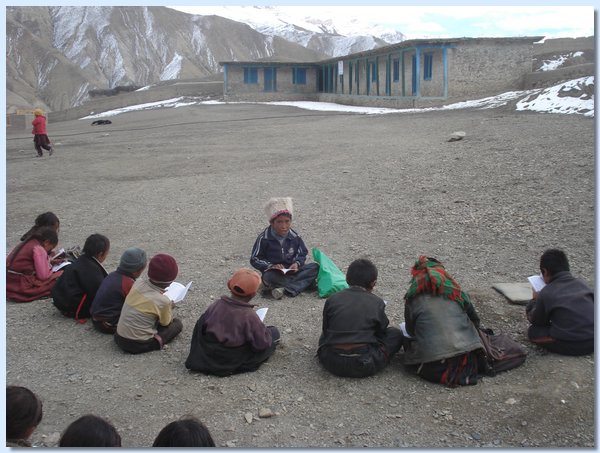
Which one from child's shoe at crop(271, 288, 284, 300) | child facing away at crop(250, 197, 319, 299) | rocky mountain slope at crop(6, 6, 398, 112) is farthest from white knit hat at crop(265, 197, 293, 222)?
rocky mountain slope at crop(6, 6, 398, 112)

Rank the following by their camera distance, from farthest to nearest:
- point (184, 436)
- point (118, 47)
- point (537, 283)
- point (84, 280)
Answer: point (118, 47) < point (84, 280) < point (537, 283) < point (184, 436)

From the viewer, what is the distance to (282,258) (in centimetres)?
566

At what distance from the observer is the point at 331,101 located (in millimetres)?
35562

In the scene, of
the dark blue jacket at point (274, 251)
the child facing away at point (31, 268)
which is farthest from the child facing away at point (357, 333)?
the child facing away at point (31, 268)

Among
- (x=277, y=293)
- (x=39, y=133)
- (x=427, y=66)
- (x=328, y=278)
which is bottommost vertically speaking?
(x=277, y=293)

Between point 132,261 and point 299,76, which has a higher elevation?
point 299,76

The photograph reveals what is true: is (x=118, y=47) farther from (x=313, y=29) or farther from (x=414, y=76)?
(x=414, y=76)

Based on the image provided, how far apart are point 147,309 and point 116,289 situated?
1.37 feet

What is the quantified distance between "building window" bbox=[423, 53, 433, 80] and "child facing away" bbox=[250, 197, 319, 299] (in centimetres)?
2043

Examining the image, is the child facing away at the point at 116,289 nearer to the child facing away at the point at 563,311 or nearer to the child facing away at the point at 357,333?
the child facing away at the point at 357,333

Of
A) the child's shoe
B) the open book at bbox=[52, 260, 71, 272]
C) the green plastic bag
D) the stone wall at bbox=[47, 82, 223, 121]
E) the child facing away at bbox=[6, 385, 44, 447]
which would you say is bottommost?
the child's shoe

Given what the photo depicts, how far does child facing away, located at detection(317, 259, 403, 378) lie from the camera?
3871 mm

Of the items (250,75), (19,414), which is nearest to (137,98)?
(250,75)

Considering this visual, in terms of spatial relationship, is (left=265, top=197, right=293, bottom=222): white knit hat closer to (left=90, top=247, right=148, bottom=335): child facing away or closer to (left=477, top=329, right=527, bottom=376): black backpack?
(left=90, top=247, right=148, bottom=335): child facing away
